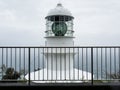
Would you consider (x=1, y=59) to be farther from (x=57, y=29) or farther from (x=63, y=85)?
(x=57, y=29)

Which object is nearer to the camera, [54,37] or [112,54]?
[112,54]

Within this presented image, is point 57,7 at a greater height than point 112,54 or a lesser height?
greater

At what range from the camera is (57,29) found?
48.9 feet

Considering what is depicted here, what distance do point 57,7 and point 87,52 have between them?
30.8 feet
